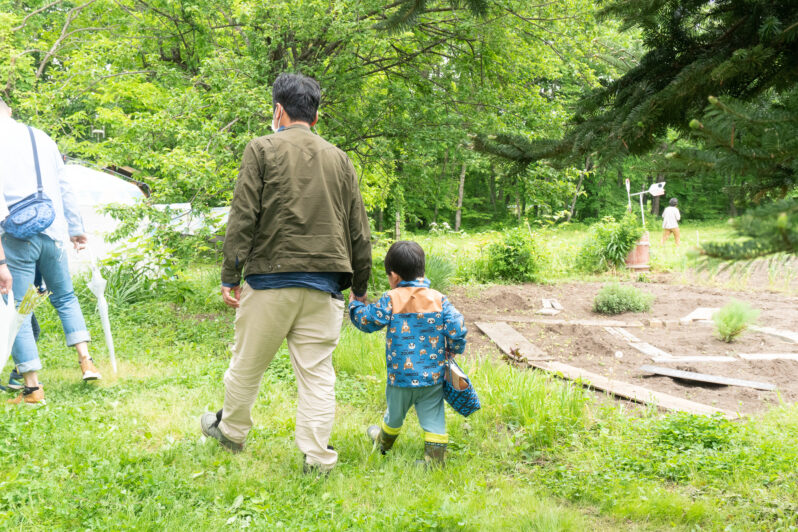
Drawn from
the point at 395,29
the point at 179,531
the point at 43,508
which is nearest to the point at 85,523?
the point at 43,508

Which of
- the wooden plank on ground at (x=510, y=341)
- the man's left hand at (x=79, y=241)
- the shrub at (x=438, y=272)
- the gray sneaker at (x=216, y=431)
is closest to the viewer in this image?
the gray sneaker at (x=216, y=431)

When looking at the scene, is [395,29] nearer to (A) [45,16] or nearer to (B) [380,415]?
(B) [380,415]

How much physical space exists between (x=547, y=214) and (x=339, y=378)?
26.8ft

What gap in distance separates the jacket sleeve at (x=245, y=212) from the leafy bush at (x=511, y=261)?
8.48 meters

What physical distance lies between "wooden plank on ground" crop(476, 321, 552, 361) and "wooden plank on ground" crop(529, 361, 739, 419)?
420 millimetres

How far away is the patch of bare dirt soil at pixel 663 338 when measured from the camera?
5.32 m

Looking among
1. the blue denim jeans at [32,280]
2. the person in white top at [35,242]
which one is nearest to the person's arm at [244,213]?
the person in white top at [35,242]

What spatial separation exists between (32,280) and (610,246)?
11218 millimetres

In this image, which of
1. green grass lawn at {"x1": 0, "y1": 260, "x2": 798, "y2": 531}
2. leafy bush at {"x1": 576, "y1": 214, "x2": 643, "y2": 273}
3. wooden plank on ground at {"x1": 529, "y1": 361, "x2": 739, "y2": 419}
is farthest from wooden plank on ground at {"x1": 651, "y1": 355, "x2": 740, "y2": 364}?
leafy bush at {"x1": 576, "y1": 214, "x2": 643, "y2": 273}

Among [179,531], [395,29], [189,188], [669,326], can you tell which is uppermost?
[395,29]

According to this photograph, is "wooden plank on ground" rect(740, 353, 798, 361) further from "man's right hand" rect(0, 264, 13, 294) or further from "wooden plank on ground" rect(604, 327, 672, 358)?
"man's right hand" rect(0, 264, 13, 294)

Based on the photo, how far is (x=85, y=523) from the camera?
2557mm

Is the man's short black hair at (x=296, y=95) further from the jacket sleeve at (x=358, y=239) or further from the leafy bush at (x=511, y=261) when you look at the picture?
the leafy bush at (x=511, y=261)

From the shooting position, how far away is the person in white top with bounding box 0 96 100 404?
393 cm
